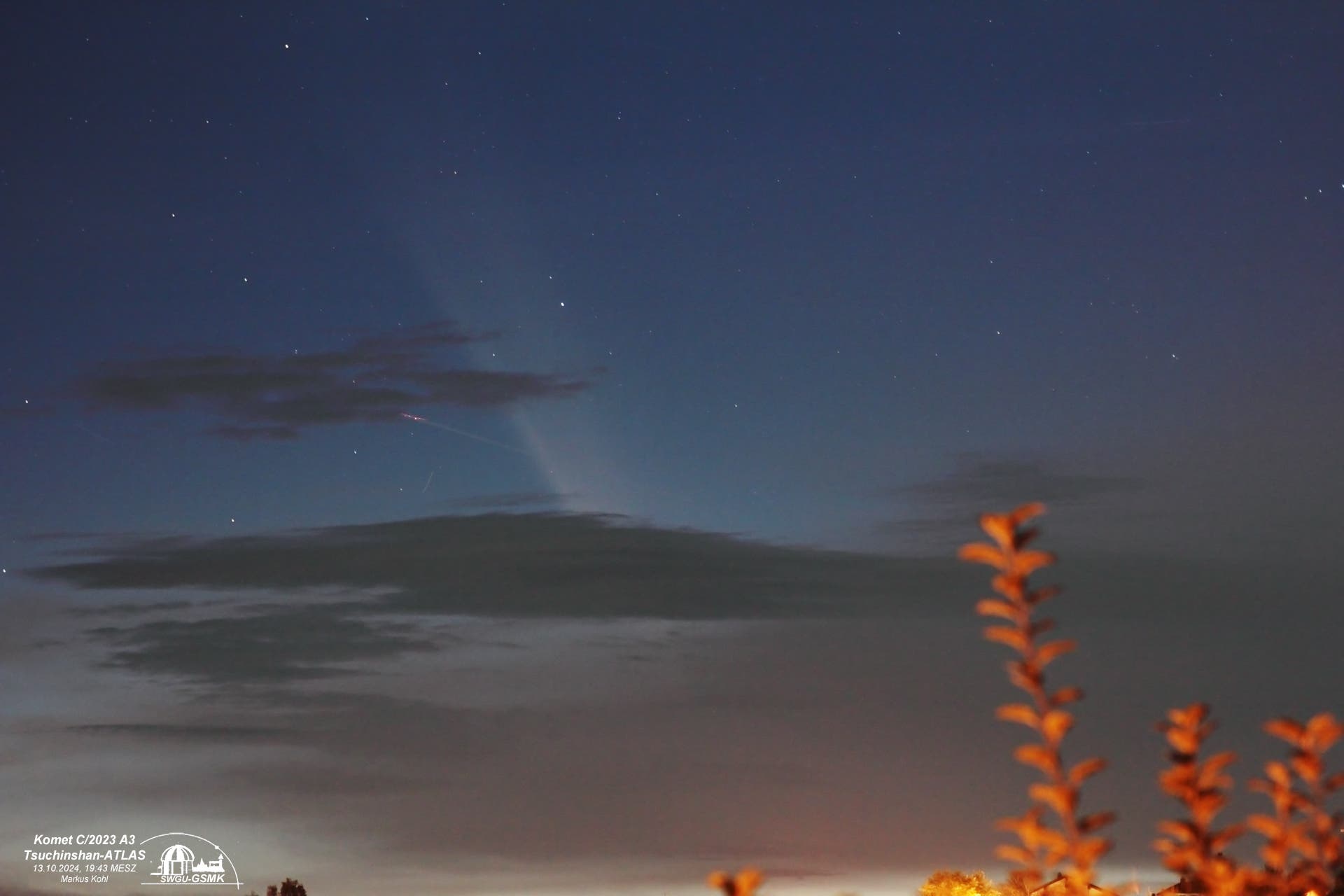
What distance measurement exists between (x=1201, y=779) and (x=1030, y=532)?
177 cm

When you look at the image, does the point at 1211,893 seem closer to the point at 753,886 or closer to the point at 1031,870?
the point at 1031,870

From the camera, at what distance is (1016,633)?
891 cm

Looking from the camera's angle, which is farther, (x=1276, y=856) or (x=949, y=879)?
(x=949, y=879)

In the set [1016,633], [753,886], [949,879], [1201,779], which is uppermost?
[949,879]

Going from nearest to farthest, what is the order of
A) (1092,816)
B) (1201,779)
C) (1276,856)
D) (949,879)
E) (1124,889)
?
(1092,816) → (1201,779) → (1276,856) → (1124,889) → (949,879)

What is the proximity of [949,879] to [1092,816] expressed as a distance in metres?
146

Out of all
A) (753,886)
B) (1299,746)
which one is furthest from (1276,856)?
(753,886)

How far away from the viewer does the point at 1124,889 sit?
44.8 feet

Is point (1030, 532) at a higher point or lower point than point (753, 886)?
higher

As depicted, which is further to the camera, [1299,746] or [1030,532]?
[1299,746]

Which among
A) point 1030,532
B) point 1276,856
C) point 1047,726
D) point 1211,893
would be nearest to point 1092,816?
point 1047,726

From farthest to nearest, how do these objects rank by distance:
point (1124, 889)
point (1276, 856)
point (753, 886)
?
point (1124, 889), point (1276, 856), point (753, 886)

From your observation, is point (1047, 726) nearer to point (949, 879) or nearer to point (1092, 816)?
point (1092, 816)

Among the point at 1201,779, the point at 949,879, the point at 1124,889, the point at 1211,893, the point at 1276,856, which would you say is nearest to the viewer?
the point at 1201,779
